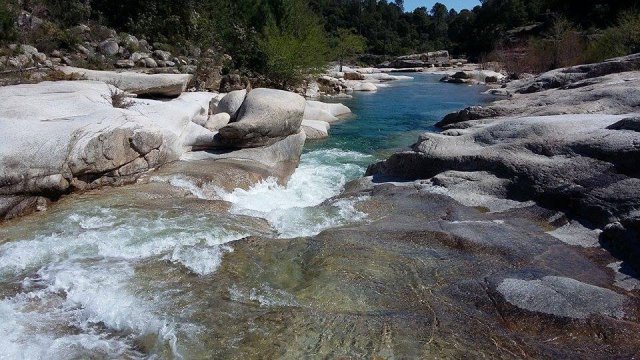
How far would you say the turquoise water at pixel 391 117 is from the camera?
17.5m

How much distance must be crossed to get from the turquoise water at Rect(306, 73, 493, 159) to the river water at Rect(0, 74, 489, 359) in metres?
7.01

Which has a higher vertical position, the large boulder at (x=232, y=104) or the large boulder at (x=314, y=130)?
the large boulder at (x=232, y=104)

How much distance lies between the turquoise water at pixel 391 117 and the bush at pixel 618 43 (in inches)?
245

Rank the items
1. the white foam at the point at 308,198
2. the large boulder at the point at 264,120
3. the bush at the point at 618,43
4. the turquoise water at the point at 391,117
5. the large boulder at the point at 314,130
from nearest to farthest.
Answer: the white foam at the point at 308,198, the large boulder at the point at 264,120, the turquoise water at the point at 391,117, the large boulder at the point at 314,130, the bush at the point at 618,43

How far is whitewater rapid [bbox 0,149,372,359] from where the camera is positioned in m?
4.82

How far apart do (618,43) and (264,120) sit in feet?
72.5

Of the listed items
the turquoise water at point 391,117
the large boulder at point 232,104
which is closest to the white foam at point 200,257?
the large boulder at point 232,104

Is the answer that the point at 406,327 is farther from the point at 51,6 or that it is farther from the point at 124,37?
the point at 51,6

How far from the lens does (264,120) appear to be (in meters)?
13.0

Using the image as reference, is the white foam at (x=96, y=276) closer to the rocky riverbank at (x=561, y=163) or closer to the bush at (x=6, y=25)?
the rocky riverbank at (x=561, y=163)

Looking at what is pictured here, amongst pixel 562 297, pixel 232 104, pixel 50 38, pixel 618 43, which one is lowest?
pixel 562 297

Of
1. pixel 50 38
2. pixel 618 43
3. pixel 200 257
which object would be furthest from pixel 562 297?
pixel 618 43

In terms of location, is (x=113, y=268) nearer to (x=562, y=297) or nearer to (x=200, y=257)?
(x=200, y=257)

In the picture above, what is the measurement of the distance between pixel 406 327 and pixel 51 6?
2888 centimetres
